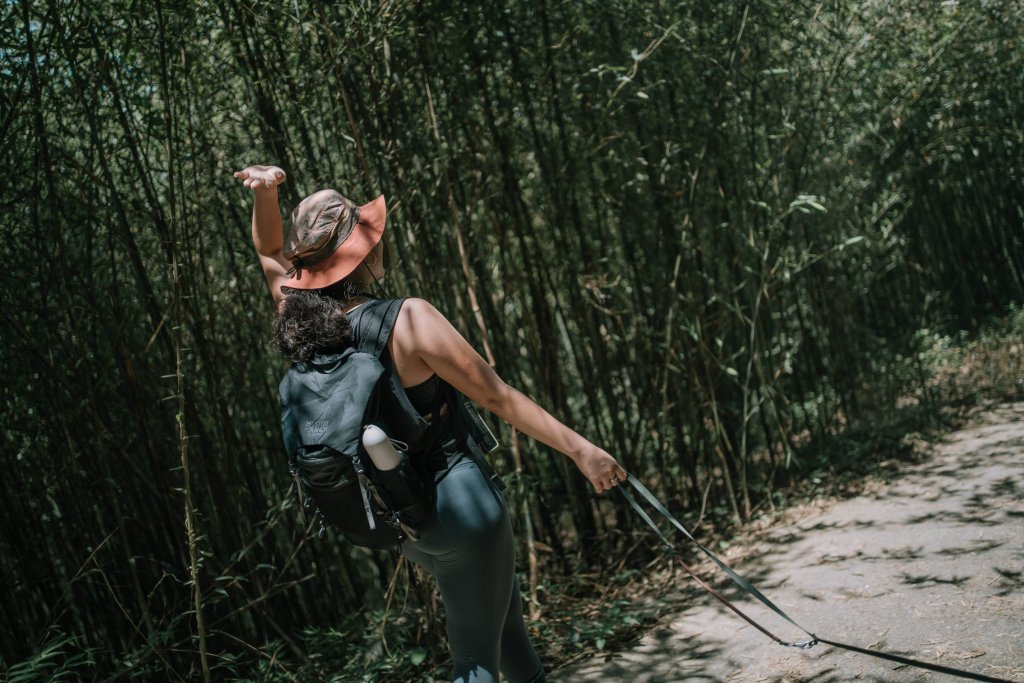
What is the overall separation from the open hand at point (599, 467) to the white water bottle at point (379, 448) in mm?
338

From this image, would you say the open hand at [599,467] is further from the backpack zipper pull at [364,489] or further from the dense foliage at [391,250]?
the dense foliage at [391,250]

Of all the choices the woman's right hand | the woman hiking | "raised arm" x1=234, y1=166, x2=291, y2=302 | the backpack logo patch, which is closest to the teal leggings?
the woman hiking

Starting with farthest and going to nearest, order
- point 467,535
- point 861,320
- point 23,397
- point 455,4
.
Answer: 1. point 861,320
2. point 455,4
3. point 23,397
4. point 467,535

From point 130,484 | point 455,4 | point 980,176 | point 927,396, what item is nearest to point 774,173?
point 455,4

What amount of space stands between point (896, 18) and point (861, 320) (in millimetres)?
1635

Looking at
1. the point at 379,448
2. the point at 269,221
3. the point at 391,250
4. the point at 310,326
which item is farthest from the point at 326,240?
the point at 391,250

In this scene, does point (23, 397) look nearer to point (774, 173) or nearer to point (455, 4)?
point (455, 4)

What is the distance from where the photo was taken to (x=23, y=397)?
2434 millimetres

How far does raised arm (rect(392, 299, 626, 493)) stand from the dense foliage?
2.41 feet

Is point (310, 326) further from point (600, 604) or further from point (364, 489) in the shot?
point (600, 604)

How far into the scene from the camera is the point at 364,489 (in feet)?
4.84

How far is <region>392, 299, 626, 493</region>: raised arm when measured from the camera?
1520mm

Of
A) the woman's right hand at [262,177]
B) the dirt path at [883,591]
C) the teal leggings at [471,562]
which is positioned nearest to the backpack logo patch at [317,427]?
the teal leggings at [471,562]

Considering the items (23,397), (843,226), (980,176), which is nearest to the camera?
(23,397)
